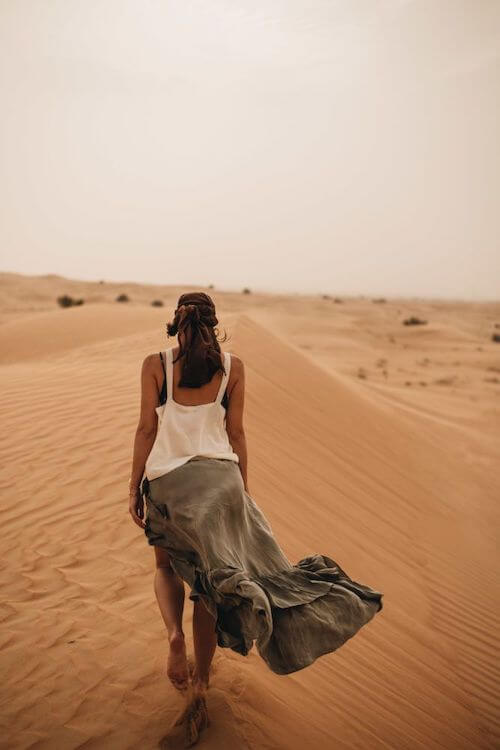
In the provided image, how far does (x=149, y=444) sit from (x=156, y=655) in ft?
4.02

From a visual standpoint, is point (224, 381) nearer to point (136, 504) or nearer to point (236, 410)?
point (236, 410)

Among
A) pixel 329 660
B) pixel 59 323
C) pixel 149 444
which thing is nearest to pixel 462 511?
pixel 329 660

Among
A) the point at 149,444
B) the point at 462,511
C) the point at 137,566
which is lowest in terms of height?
the point at 462,511

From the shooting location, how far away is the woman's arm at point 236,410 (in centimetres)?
261

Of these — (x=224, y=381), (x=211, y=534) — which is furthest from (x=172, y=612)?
(x=224, y=381)

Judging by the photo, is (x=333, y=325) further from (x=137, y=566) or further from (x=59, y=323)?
(x=137, y=566)

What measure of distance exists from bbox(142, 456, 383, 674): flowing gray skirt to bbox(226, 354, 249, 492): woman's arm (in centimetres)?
15

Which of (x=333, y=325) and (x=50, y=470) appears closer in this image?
(x=50, y=470)

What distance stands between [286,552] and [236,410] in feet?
8.33

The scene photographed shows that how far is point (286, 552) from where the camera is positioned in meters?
4.80

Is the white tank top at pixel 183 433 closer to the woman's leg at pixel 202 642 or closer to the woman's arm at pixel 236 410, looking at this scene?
the woman's arm at pixel 236 410

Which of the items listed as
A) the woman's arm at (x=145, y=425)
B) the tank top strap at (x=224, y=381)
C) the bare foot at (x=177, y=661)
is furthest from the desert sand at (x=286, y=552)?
the tank top strap at (x=224, y=381)

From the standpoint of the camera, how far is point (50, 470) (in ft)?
19.0

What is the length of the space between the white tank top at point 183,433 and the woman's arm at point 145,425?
69 millimetres
